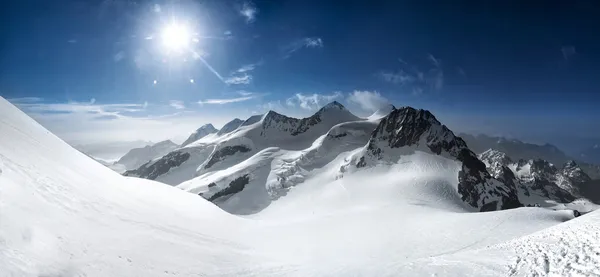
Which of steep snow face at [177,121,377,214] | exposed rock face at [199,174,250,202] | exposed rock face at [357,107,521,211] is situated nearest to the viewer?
exposed rock face at [357,107,521,211]

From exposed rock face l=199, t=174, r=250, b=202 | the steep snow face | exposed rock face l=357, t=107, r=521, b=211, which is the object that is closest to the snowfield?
exposed rock face l=357, t=107, r=521, b=211

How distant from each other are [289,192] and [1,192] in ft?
396

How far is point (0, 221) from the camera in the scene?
11.9 meters

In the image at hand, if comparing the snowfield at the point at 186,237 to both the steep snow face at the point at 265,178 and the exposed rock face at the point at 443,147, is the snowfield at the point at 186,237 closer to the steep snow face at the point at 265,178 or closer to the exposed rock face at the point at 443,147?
the exposed rock face at the point at 443,147

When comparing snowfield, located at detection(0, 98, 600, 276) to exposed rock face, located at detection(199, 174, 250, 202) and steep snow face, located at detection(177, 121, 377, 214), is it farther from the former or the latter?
exposed rock face, located at detection(199, 174, 250, 202)

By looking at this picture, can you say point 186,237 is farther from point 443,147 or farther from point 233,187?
point 443,147

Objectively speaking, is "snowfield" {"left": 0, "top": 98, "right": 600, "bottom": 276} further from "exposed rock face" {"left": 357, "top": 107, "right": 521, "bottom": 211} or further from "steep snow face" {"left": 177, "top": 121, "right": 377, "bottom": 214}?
"steep snow face" {"left": 177, "top": 121, "right": 377, "bottom": 214}

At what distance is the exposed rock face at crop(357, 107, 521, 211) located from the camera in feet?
368

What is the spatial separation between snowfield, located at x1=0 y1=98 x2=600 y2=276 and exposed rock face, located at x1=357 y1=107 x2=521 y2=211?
69.6 metres

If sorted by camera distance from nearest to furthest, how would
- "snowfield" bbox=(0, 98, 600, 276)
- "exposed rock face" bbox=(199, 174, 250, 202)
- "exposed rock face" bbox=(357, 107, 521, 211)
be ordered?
"snowfield" bbox=(0, 98, 600, 276) → "exposed rock face" bbox=(357, 107, 521, 211) → "exposed rock face" bbox=(199, 174, 250, 202)

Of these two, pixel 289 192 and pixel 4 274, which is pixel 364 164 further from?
pixel 4 274

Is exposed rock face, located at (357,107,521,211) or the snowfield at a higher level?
exposed rock face, located at (357,107,521,211)

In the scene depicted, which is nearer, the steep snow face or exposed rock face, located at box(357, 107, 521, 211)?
exposed rock face, located at box(357, 107, 521, 211)

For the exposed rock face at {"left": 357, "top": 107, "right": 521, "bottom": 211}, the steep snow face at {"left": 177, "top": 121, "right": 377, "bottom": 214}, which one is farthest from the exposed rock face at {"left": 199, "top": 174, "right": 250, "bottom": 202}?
the exposed rock face at {"left": 357, "top": 107, "right": 521, "bottom": 211}
